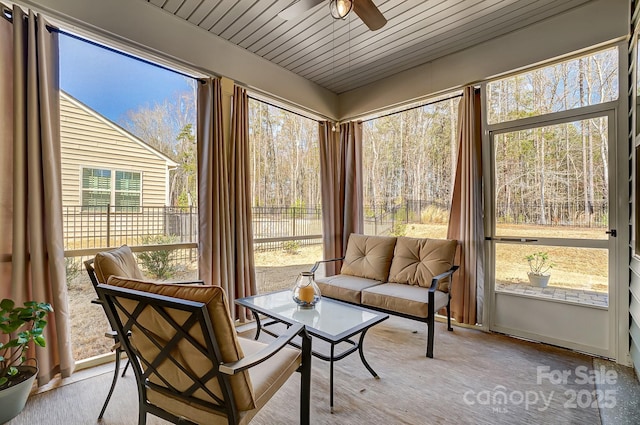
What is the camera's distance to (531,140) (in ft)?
9.48

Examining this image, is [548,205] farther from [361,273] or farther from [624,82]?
[361,273]

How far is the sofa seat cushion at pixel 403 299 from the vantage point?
8.55 feet

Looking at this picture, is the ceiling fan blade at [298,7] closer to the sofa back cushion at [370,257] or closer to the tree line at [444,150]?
the tree line at [444,150]

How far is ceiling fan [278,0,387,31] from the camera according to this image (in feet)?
6.46

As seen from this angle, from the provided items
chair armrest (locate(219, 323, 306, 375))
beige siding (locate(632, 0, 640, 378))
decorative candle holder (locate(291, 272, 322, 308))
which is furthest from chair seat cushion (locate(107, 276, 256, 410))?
beige siding (locate(632, 0, 640, 378))

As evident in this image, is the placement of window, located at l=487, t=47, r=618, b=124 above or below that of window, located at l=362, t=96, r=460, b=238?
above

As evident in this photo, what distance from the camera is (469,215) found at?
10.2 ft

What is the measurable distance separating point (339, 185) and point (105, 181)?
2.79m

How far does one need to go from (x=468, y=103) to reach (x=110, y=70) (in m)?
3.38

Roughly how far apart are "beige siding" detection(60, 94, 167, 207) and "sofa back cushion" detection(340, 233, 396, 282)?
2.18 m

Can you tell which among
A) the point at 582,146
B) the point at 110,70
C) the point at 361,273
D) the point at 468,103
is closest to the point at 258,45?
the point at 110,70

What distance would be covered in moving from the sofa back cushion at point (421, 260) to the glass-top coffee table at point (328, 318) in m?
1.04

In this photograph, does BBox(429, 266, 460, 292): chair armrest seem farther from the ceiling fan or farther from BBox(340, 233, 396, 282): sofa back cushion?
the ceiling fan

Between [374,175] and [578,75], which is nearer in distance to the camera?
[578,75]
